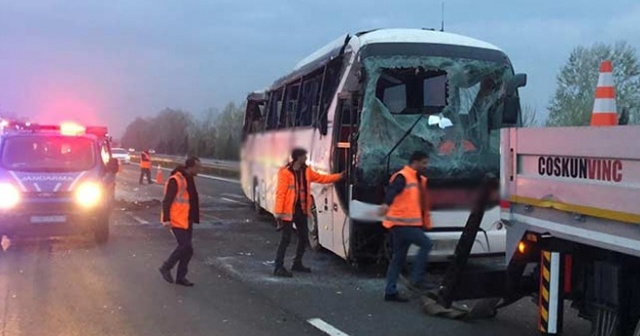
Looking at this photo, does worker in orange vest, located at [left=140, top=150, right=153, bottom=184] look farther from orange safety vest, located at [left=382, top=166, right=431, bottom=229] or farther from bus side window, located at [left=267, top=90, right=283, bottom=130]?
orange safety vest, located at [left=382, top=166, right=431, bottom=229]

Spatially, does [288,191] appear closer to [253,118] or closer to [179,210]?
[179,210]

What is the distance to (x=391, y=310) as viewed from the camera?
7.12 metres

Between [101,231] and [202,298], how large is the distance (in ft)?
14.8

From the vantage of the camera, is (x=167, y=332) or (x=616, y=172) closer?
(x=616, y=172)

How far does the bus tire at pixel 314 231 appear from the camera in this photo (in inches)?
412

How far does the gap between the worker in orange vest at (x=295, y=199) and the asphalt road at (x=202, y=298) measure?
358 mm

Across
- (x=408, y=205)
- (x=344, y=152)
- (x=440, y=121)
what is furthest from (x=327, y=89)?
(x=408, y=205)

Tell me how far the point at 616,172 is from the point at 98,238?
29.8 ft

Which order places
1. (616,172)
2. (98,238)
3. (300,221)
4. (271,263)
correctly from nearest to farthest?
(616,172) < (300,221) < (271,263) < (98,238)

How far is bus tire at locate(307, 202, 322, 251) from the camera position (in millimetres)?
10477

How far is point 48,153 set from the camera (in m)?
11.5

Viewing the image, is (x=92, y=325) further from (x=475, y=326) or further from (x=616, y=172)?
(x=616, y=172)

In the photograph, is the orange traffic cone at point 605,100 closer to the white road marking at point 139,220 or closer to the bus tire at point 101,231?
the bus tire at point 101,231

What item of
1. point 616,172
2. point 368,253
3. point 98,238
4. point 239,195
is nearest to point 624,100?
point 239,195
